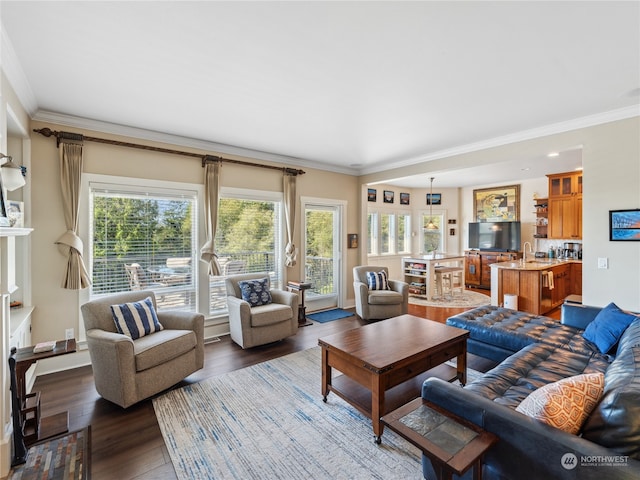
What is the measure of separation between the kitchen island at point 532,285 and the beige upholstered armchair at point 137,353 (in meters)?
5.07

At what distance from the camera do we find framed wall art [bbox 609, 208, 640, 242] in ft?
10.00

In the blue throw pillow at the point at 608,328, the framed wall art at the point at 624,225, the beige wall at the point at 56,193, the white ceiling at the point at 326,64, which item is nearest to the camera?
the white ceiling at the point at 326,64

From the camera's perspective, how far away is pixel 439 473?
1.28 m

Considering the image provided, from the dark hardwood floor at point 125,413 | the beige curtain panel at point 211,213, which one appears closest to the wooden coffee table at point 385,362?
the dark hardwood floor at point 125,413

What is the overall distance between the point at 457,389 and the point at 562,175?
6909 mm

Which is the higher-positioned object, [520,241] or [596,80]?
[596,80]

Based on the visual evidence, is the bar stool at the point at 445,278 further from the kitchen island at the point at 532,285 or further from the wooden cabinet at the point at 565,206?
the wooden cabinet at the point at 565,206

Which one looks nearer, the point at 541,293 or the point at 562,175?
the point at 541,293

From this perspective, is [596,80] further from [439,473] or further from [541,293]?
[541,293]

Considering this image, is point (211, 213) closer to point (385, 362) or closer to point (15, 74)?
point (15, 74)

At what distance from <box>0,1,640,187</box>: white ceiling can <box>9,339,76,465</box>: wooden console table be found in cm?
213

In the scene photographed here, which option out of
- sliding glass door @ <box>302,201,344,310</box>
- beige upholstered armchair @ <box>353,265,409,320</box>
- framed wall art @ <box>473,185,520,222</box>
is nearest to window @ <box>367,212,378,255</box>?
sliding glass door @ <box>302,201,344,310</box>

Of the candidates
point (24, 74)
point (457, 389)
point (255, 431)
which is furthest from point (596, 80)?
point (24, 74)

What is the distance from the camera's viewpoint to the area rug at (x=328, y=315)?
16.7ft
